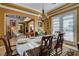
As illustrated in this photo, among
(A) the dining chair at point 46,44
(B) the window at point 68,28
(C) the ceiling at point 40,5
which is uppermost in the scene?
(C) the ceiling at point 40,5

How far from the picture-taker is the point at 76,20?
195cm

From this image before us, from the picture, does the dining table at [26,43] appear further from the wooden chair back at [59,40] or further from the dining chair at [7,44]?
the wooden chair back at [59,40]

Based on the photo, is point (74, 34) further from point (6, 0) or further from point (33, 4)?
point (6, 0)

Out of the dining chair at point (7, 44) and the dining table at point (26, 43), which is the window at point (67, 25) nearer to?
the dining table at point (26, 43)

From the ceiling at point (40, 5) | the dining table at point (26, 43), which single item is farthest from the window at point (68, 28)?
the dining table at point (26, 43)

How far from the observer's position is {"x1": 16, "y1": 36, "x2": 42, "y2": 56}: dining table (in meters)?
1.93

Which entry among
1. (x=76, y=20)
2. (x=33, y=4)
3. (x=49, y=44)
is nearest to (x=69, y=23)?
(x=76, y=20)

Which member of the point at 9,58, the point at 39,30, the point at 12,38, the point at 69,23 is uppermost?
the point at 69,23

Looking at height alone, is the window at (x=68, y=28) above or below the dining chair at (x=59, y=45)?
above

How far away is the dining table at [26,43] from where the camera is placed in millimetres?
1932

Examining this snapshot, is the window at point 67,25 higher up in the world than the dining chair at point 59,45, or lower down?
higher up

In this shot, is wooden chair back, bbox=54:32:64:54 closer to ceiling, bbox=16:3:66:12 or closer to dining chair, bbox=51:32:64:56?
dining chair, bbox=51:32:64:56

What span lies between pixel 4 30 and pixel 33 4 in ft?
2.33

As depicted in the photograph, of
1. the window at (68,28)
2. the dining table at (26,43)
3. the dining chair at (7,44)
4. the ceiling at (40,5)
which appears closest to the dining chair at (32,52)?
the dining table at (26,43)
